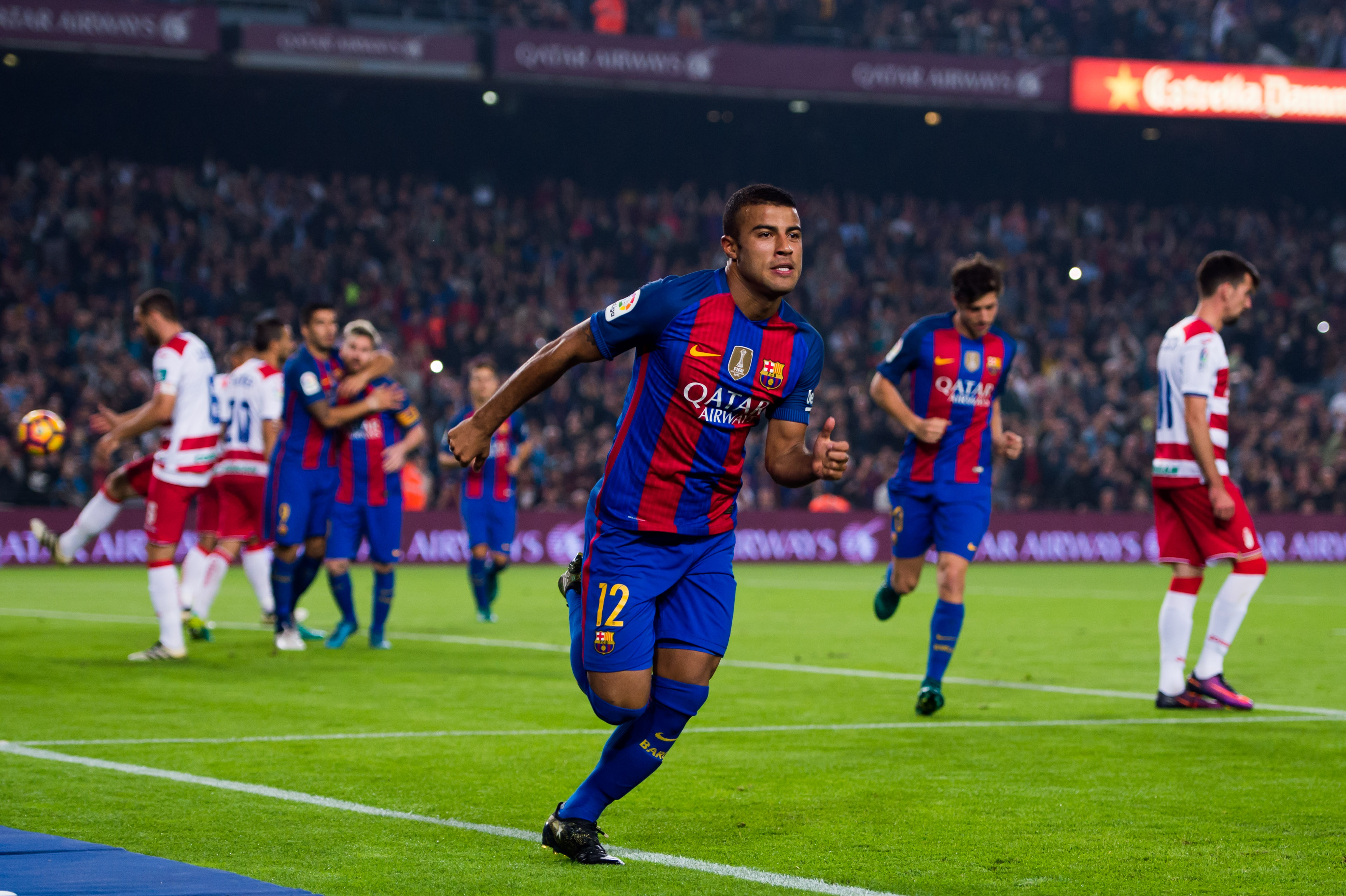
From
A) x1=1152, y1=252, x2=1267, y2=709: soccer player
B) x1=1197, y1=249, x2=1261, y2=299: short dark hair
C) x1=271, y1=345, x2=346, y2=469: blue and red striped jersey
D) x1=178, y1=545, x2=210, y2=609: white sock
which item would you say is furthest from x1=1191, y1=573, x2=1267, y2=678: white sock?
x1=178, y1=545, x2=210, y2=609: white sock

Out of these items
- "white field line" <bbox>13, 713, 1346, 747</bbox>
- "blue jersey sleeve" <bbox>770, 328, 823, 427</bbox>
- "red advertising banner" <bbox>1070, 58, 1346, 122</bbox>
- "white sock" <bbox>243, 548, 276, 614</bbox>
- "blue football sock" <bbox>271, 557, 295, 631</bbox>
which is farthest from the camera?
"red advertising banner" <bbox>1070, 58, 1346, 122</bbox>

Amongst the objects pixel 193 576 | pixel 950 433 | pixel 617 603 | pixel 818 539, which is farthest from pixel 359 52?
pixel 617 603

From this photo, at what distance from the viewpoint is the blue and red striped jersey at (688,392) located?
4992 millimetres

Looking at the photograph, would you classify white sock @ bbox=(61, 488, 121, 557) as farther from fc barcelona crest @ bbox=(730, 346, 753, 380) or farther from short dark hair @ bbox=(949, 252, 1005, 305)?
fc barcelona crest @ bbox=(730, 346, 753, 380)

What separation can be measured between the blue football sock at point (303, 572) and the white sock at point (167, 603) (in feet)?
3.76

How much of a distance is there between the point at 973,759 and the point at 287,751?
296 cm

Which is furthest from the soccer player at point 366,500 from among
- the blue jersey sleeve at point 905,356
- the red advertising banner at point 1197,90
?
the red advertising banner at point 1197,90

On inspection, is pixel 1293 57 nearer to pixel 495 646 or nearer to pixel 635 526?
pixel 495 646

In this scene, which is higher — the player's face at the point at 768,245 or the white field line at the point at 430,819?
the player's face at the point at 768,245

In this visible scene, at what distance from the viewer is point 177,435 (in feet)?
34.8

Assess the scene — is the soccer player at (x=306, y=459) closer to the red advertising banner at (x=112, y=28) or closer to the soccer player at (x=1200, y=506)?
the soccer player at (x=1200, y=506)

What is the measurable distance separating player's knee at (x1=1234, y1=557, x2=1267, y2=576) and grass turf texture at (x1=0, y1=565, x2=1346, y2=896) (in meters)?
0.91

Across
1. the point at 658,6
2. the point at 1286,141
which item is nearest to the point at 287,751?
the point at 658,6

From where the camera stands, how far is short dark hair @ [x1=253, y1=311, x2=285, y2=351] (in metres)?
12.5
